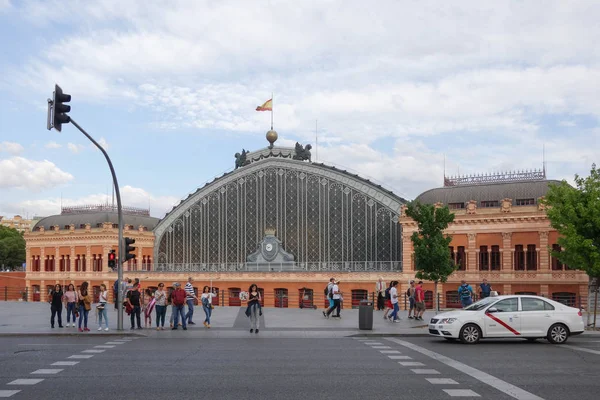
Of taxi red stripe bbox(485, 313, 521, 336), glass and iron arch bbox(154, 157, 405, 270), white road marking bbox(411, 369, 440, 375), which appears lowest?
white road marking bbox(411, 369, 440, 375)

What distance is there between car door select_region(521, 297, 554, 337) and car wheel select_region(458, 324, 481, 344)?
1.40 metres

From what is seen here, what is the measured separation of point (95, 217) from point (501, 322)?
184ft

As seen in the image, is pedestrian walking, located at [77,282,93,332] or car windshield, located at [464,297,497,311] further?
pedestrian walking, located at [77,282,93,332]

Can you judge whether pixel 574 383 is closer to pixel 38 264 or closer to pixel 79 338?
pixel 79 338

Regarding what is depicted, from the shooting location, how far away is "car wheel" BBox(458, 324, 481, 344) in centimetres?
2258

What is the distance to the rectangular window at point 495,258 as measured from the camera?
51375 millimetres

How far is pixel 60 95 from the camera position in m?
22.6

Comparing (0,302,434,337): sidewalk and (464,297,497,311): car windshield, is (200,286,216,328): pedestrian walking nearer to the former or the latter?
(0,302,434,337): sidewalk

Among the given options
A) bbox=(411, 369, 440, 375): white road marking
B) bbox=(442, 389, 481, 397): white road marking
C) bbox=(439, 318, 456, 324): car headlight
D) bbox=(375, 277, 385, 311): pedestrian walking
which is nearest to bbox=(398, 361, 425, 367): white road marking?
bbox=(411, 369, 440, 375): white road marking

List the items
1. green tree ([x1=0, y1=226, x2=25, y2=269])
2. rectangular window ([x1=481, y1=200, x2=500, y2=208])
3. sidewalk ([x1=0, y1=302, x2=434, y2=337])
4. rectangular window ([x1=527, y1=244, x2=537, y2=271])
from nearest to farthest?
sidewalk ([x1=0, y1=302, x2=434, y2=337])
rectangular window ([x1=527, y1=244, x2=537, y2=271])
rectangular window ([x1=481, y1=200, x2=500, y2=208])
green tree ([x1=0, y1=226, x2=25, y2=269])

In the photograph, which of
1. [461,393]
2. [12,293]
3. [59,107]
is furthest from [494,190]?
[12,293]

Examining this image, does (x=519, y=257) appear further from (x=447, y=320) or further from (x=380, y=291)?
(x=447, y=320)

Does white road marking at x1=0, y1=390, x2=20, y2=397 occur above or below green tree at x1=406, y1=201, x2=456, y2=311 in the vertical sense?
below

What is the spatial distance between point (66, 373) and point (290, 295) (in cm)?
4266
